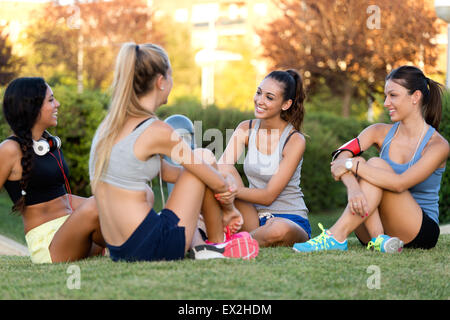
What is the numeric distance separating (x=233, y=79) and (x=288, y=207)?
22.9 metres

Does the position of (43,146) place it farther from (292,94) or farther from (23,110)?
(292,94)

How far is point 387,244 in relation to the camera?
4.43m

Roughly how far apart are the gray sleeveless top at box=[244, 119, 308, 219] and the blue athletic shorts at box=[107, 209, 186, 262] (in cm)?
144

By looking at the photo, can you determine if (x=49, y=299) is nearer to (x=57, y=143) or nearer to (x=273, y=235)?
(x=57, y=143)

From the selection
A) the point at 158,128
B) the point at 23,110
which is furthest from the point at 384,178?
the point at 23,110

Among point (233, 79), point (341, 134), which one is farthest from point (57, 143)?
point (233, 79)

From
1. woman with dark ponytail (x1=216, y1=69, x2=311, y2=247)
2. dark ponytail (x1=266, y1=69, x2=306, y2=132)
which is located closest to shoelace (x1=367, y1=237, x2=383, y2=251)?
woman with dark ponytail (x1=216, y1=69, x2=311, y2=247)

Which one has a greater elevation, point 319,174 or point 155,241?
point 155,241

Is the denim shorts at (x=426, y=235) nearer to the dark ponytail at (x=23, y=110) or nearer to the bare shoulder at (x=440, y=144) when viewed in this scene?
the bare shoulder at (x=440, y=144)

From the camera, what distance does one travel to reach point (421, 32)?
1738 cm

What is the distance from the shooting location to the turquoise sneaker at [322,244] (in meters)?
4.47

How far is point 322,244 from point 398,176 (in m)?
0.72

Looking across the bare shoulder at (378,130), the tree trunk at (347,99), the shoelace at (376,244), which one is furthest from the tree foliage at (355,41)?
the shoelace at (376,244)

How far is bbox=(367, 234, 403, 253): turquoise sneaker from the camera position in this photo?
14.5 ft
